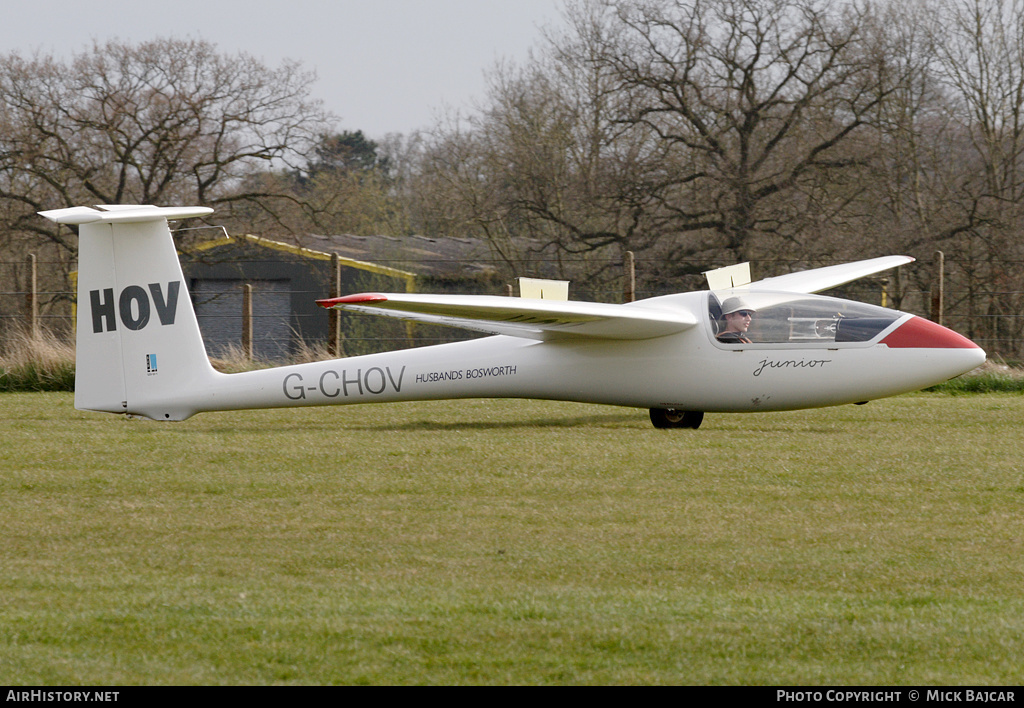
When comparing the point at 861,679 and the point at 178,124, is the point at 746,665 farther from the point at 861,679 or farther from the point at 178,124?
the point at 178,124

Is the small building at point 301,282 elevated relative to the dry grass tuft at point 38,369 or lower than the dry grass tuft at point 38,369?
elevated

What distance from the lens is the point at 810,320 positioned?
35.6ft

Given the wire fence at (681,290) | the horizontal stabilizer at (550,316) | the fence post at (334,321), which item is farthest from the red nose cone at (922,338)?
the wire fence at (681,290)

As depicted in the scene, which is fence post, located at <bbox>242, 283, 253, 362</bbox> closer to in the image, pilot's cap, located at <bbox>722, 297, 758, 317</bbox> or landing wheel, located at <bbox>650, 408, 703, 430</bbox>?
landing wheel, located at <bbox>650, 408, 703, 430</bbox>

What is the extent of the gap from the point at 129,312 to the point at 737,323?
612cm

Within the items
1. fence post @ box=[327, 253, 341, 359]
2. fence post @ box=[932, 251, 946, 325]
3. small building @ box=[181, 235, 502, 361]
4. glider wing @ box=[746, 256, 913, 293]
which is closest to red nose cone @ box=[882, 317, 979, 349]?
glider wing @ box=[746, 256, 913, 293]

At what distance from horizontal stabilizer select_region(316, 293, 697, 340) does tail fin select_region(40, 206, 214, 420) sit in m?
2.10

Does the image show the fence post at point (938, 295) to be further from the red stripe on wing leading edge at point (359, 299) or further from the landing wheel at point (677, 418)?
the red stripe on wing leading edge at point (359, 299)

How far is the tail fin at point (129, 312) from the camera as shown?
1094cm

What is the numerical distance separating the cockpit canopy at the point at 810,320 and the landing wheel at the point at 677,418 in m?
0.99

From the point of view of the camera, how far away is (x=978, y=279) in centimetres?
2508

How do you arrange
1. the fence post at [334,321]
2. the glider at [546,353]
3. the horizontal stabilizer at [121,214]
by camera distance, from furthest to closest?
the fence post at [334,321] → the glider at [546,353] → the horizontal stabilizer at [121,214]

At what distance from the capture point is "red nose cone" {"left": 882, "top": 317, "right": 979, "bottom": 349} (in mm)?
10648

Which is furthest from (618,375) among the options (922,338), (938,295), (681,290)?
(681,290)
